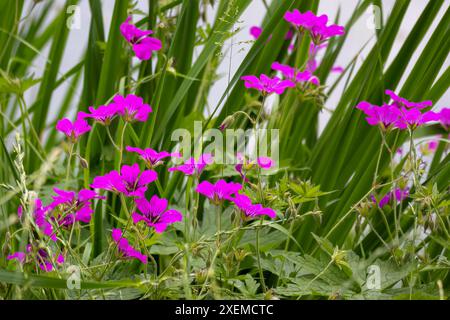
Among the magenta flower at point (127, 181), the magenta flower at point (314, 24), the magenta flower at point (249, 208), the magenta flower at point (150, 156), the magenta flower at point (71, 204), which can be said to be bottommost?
the magenta flower at point (71, 204)

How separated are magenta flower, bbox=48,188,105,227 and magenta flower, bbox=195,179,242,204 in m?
0.14

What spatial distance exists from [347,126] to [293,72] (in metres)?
0.15

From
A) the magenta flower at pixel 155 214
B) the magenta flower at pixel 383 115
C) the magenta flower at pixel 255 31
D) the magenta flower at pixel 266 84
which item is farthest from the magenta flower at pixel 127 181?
the magenta flower at pixel 255 31

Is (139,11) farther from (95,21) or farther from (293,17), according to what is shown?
(293,17)

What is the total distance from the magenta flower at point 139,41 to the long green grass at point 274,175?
0.03m

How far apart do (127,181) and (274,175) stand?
442mm

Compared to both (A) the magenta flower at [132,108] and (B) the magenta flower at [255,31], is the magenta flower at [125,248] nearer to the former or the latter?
(A) the magenta flower at [132,108]

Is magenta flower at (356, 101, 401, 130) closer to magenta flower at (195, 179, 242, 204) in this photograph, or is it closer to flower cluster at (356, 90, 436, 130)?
flower cluster at (356, 90, 436, 130)

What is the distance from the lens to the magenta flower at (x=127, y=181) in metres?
0.82

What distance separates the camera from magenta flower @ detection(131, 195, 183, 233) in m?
0.83

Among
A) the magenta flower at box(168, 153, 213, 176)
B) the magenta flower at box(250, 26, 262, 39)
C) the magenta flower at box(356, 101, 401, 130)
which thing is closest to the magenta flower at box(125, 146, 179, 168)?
the magenta flower at box(168, 153, 213, 176)

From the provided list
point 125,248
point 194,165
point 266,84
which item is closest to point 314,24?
point 266,84
